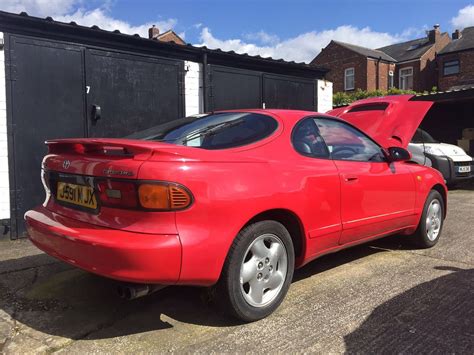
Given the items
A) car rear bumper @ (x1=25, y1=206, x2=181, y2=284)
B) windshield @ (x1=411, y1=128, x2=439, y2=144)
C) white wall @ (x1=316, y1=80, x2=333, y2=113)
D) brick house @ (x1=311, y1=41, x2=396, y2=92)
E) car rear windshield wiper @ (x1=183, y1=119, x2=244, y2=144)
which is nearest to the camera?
car rear bumper @ (x1=25, y1=206, x2=181, y2=284)

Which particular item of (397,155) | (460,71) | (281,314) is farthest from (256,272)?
(460,71)

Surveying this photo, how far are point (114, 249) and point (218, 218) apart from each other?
632mm

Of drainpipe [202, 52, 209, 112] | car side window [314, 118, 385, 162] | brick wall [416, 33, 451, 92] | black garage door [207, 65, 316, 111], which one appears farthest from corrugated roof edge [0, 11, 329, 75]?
brick wall [416, 33, 451, 92]

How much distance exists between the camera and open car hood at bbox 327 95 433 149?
18.4 feet

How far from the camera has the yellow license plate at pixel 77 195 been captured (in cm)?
280

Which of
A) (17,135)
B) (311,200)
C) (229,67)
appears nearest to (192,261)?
(311,200)

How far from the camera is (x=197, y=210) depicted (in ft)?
8.55

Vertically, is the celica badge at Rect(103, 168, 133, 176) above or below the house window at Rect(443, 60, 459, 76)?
below

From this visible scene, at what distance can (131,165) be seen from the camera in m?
2.57

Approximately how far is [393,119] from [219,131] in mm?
3337

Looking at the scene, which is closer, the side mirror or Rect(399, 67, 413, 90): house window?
the side mirror

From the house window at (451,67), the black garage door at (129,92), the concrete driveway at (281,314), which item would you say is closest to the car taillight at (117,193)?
the concrete driveway at (281,314)

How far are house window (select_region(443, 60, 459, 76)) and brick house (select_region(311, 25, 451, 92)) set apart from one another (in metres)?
0.79

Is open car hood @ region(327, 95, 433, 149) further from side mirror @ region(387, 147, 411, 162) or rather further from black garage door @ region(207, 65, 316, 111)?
black garage door @ region(207, 65, 316, 111)
